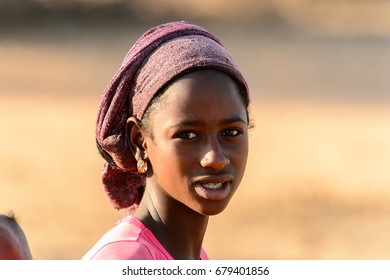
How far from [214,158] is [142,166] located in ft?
1.27

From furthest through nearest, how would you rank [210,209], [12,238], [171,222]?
1. [12,238]
2. [171,222]
3. [210,209]

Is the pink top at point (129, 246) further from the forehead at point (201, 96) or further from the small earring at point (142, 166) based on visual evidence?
the forehead at point (201, 96)

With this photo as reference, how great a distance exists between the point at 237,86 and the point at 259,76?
10820 millimetres

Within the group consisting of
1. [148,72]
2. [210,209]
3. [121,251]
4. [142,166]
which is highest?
[148,72]

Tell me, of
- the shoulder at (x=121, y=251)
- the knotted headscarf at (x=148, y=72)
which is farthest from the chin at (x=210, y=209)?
the knotted headscarf at (x=148, y=72)

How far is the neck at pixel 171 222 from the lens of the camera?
14.0ft

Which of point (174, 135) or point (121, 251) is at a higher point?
point (174, 135)

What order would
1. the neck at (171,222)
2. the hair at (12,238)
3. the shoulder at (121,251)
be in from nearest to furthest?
the shoulder at (121,251) < the neck at (171,222) < the hair at (12,238)

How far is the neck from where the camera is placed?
4277 millimetres

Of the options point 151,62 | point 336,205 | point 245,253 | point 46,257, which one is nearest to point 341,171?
point 336,205

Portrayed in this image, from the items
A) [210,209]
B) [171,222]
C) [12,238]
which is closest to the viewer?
[210,209]

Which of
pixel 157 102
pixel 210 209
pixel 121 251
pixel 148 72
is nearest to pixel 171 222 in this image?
pixel 210 209

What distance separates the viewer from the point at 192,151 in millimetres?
4105

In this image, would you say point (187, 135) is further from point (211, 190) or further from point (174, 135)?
point (211, 190)
